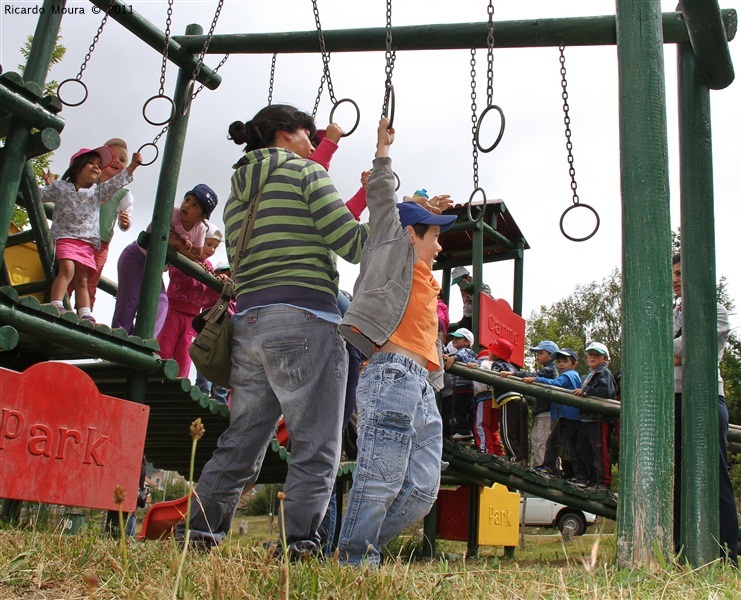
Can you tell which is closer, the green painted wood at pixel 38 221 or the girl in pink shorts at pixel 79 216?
the green painted wood at pixel 38 221

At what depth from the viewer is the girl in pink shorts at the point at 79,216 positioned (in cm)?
456

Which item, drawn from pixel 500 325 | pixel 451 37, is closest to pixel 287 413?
pixel 451 37

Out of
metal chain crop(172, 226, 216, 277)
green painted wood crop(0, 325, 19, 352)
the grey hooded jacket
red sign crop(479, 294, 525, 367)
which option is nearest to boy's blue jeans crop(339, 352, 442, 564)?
the grey hooded jacket

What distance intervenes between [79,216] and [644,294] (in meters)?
3.25

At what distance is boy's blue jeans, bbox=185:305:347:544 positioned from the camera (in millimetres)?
2918

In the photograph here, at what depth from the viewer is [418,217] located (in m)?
3.42

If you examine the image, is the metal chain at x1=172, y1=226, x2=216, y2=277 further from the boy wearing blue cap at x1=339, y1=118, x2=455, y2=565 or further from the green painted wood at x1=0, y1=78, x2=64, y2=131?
the boy wearing blue cap at x1=339, y1=118, x2=455, y2=565

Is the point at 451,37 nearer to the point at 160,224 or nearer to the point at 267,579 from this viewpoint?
the point at 160,224

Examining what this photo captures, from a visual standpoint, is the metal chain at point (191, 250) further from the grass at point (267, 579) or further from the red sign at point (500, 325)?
the red sign at point (500, 325)

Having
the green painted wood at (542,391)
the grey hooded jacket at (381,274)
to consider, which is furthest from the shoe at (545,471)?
the grey hooded jacket at (381,274)

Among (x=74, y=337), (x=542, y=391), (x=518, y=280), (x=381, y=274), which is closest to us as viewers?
(x=381, y=274)

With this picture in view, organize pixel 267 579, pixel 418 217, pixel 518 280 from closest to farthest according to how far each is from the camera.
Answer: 1. pixel 267 579
2. pixel 418 217
3. pixel 518 280

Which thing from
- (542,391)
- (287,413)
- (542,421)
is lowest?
(287,413)

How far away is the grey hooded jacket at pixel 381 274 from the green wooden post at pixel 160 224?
1497mm
